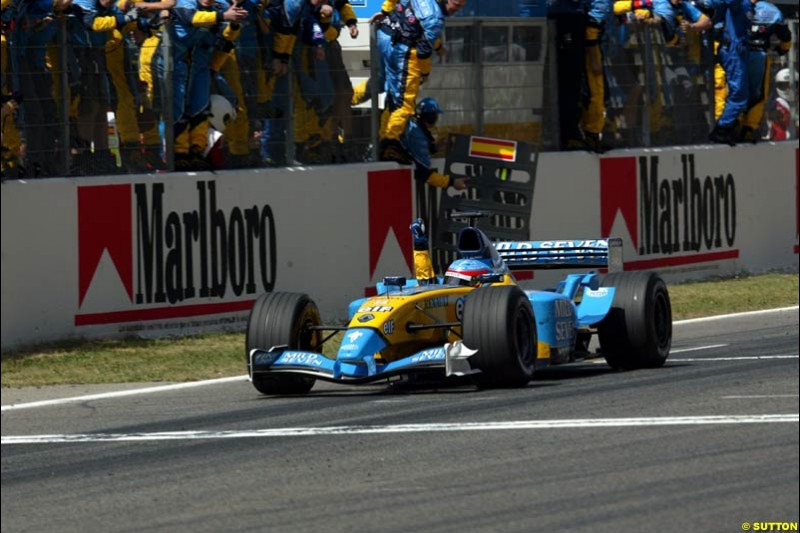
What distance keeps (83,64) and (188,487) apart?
16.2 ft

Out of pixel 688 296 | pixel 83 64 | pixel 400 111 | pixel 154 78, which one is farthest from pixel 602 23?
pixel 688 296

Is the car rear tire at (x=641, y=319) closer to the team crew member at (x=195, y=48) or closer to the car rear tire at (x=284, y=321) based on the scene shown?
the car rear tire at (x=284, y=321)

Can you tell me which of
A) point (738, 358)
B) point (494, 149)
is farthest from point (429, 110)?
point (738, 358)

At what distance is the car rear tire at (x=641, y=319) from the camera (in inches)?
129

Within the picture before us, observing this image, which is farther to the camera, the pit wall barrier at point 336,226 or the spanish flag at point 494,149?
the pit wall barrier at point 336,226

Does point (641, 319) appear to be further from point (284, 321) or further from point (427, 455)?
point (427, 455)

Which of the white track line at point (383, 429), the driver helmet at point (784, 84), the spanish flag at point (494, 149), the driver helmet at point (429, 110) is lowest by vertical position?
the white track line at point (383, 429)

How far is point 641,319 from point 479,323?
975 millimetres

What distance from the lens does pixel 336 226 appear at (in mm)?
3254

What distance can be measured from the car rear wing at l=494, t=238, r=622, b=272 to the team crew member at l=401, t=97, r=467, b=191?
0.42ft

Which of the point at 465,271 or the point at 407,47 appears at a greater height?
the point at 407,47

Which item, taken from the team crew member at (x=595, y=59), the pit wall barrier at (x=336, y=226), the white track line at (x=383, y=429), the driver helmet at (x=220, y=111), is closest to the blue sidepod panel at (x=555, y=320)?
the pit wall barrier at (x=336, y=226)

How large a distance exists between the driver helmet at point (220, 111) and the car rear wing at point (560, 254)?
0.43 m

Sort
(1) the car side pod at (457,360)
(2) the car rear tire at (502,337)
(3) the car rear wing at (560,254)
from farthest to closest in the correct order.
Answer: (1) the car side pod at (457,360)
(2) the car rear tire at (502,337)
(3) the car rear wing at (560,254)
